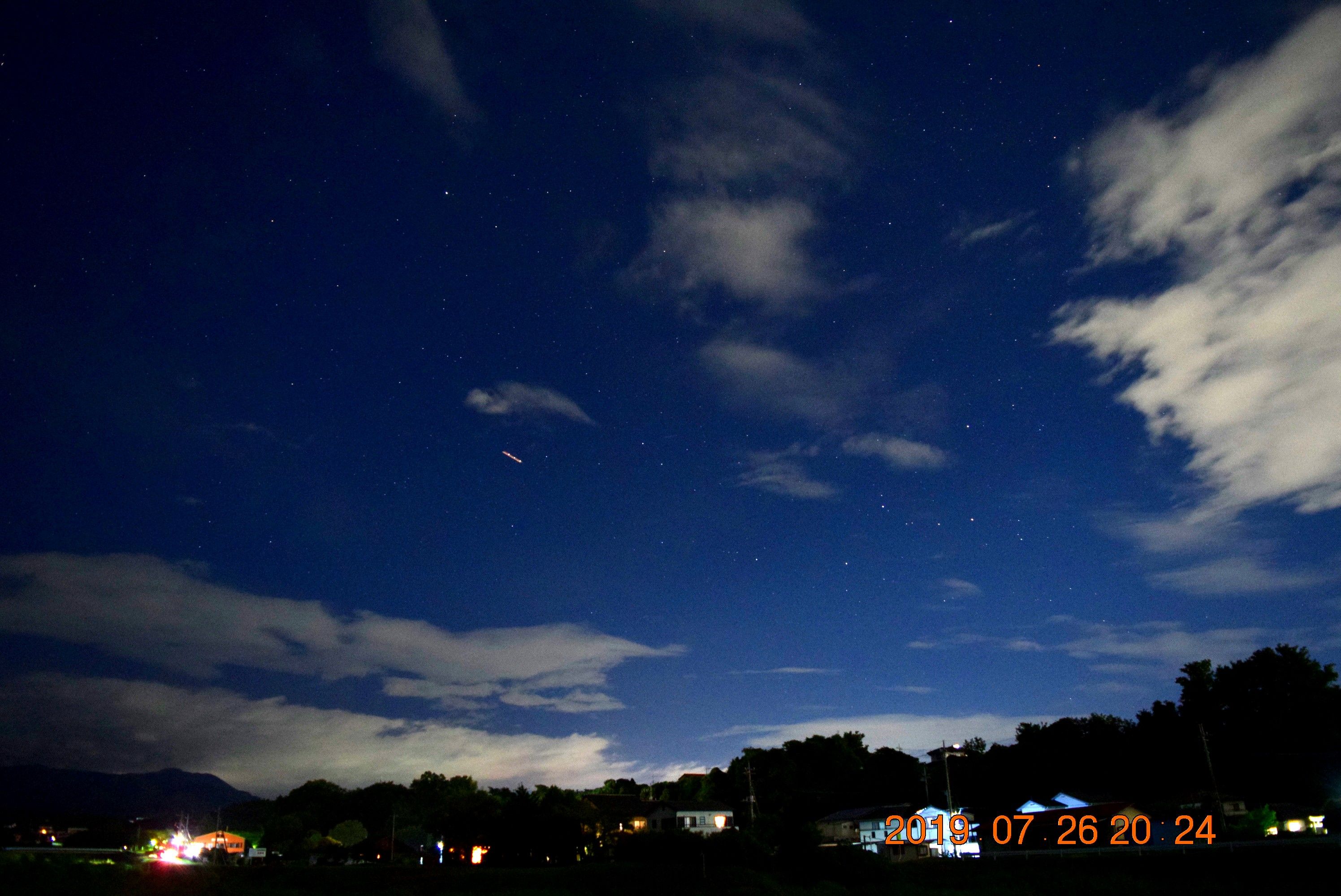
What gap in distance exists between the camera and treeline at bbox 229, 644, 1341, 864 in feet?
198

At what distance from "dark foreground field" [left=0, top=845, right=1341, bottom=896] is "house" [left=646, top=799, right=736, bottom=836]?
3965cm

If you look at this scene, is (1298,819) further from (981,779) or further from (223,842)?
(223,842)

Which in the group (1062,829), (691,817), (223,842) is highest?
(1062,829)

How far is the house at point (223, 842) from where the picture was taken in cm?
8256

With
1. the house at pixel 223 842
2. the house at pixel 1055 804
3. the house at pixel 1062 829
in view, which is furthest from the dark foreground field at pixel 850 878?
the house at pixel 223 842

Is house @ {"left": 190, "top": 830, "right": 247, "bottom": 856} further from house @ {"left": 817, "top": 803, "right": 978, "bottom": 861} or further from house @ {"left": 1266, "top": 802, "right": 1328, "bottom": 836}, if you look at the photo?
house @ {"left": 1266, "top": 802, "right": 1328, "bottom": 836}

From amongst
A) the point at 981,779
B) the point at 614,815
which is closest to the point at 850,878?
the point at 614,815

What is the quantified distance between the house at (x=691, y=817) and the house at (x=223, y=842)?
41.5 meters

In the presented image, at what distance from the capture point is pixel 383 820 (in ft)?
404

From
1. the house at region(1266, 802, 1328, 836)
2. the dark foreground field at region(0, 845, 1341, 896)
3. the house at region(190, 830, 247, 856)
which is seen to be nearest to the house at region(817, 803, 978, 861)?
the dark foreground field at region(0, 845, 1341, 896)

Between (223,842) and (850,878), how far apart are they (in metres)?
68.9

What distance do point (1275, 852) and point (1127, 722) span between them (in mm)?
59593

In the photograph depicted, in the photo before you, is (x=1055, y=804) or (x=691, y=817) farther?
(x=691, y=817)

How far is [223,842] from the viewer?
86.7 meters
